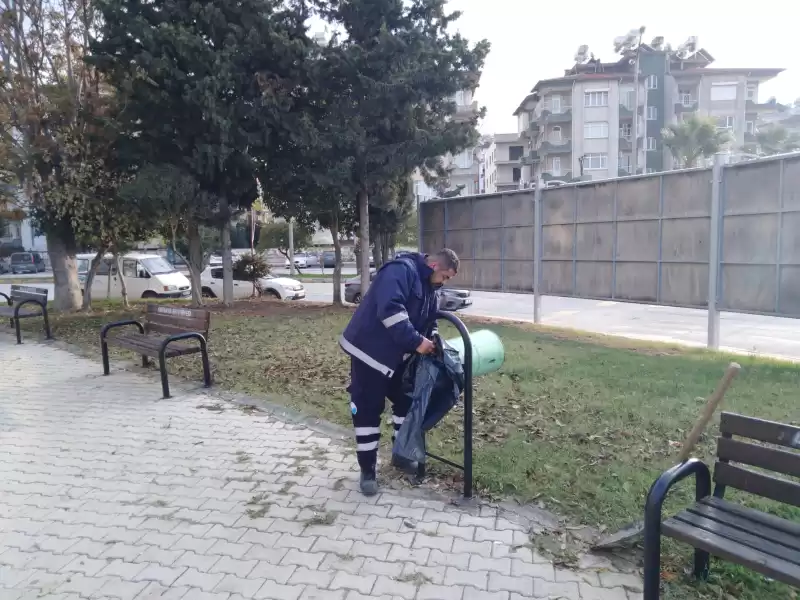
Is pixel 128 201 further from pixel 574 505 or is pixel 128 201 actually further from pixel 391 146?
pixel 574 505

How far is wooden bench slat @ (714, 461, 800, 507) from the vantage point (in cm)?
259

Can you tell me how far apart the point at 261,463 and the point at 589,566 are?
8.41 feet

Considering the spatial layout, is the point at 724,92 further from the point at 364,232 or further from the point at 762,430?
the point at 762,430

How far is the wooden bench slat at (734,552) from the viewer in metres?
2.24

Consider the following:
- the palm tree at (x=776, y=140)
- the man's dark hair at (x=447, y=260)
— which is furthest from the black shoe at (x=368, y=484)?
the palm tree at (x=776, y=140)

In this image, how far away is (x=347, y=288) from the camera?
756 inches

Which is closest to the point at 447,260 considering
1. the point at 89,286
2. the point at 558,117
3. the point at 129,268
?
the point at 89,286

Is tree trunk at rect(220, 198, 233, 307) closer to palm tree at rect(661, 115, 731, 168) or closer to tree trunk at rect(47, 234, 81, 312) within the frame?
tree trunk at rect(47, 234, 81, 312)

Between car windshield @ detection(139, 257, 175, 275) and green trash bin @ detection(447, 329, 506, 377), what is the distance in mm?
16650

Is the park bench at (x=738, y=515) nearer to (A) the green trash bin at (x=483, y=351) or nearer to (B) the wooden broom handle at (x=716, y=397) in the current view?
(B) the wooden broom handle at (x=716, y=397)

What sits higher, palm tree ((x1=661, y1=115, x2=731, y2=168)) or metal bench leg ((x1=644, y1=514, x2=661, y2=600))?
palm tree ((x1=661, y1=115, x2=731, y2=168))

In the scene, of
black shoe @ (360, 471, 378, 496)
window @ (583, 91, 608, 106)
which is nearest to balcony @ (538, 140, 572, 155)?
window @ (583, 91, 608, 106)

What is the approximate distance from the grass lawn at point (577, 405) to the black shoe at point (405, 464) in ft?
1.52

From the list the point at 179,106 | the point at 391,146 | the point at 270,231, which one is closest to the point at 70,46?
the point at 179,106
